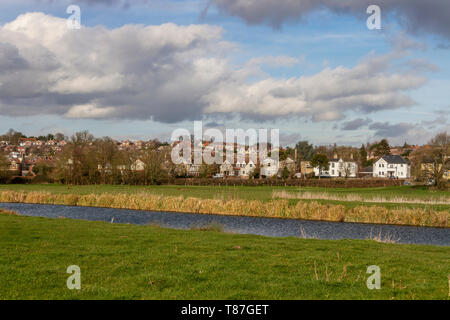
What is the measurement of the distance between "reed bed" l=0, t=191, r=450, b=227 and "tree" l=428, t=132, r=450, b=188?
4314cm

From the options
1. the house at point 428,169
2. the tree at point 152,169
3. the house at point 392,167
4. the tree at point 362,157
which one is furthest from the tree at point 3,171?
the tree at point 362,157

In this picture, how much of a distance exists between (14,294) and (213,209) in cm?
3232

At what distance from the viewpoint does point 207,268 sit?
10.9m

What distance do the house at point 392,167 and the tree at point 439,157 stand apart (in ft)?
190

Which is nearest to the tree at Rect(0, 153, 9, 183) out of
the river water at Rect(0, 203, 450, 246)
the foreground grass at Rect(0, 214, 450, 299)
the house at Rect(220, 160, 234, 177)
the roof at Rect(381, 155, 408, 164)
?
the river water at Rect(0, 203, 450, 246)

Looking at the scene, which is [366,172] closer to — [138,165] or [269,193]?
[138,165]

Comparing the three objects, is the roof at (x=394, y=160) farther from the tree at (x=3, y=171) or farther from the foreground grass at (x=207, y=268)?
the foreground grass at (x=207, y=268)

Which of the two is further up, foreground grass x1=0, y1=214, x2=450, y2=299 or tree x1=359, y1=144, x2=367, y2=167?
tree x1=359, y1=144, x2=367, y2=167

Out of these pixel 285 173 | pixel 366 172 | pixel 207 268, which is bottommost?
pixel 366 172

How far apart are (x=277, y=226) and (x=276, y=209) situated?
6.13 m

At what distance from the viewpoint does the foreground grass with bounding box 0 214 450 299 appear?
8.91 meters

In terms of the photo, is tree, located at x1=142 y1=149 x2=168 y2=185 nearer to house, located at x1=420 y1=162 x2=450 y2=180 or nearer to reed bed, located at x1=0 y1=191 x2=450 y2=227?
reed bed, located at x1=0 y1=191 x2=450 y2=227

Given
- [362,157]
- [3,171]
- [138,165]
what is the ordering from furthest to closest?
[362,157] → [138,165] → [3,171]

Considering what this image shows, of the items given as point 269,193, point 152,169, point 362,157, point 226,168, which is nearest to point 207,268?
point 269,193
